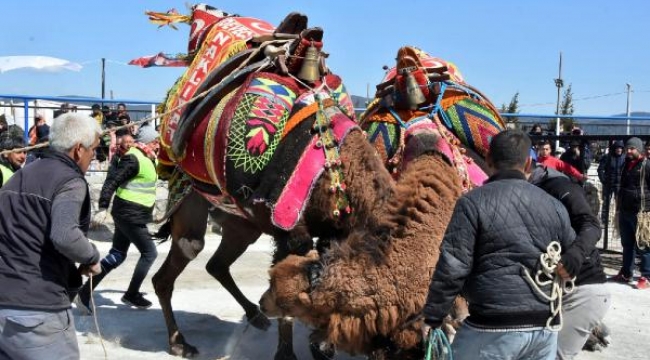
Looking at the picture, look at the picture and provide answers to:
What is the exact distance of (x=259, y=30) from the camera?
5.42 meters

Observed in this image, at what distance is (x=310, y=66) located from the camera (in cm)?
455

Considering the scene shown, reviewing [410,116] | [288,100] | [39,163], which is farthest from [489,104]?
[39,163]

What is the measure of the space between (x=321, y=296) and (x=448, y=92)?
266 centimetres

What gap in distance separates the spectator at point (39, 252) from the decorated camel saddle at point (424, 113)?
7.27ft

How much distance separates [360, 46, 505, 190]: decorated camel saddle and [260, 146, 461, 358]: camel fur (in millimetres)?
1581

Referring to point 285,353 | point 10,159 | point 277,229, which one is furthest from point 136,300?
point 277,229

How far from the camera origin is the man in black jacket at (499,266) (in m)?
2.60

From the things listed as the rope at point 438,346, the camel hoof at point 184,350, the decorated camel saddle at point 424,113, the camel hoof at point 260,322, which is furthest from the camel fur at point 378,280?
the camel hoof at point 260,322

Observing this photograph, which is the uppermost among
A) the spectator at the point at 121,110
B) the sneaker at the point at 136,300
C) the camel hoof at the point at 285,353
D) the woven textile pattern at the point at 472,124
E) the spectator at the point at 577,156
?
the spectator at the point at 121,110

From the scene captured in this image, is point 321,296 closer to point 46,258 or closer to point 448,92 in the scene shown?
point 46,258

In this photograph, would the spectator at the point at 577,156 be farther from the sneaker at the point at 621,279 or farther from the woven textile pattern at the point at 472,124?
the woven textile pattern at the point at 472,124

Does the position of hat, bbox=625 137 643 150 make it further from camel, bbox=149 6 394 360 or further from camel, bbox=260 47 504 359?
camel, bbox=260 47 504 359

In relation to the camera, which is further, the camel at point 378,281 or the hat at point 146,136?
the hat at point 146,136

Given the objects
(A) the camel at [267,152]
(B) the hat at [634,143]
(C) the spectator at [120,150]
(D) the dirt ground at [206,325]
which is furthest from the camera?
(B) the hat at [634,143]
